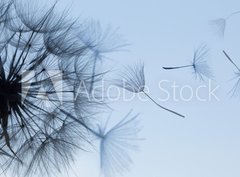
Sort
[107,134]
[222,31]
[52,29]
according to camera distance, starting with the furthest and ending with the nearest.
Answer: [222,31]
[52,29]
[107,134]

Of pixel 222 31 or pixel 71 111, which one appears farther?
pixel 222 31

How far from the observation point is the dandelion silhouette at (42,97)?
8.00 feet

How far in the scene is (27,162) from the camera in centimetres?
248

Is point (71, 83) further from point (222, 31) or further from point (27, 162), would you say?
point (222, 31)

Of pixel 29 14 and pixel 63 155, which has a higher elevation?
pixel 29 14

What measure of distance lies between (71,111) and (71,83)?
144mm

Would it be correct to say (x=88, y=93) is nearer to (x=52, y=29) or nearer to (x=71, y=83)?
(x=71, y=83)

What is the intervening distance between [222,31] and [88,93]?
834 millimetres

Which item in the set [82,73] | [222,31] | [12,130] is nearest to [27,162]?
[12,130]

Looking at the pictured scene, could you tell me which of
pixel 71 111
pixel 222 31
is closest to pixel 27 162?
pixel 71 111

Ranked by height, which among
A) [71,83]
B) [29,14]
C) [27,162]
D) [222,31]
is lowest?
[27,162]

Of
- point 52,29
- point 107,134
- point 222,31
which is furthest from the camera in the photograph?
point 222,31

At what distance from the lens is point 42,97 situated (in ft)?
8.04

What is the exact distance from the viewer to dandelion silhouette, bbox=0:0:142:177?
2.44m
